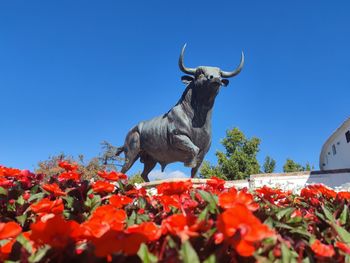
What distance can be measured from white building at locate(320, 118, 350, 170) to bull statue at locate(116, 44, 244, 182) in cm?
2129

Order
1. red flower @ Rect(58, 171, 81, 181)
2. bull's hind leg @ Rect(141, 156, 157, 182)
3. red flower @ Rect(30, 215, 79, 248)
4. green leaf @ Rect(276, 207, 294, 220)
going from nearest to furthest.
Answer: red flower @ Rect(30, 215, 79, 248) → green leaf @ Rect(276, 207, 294, 220) → red flower @ Rect(58, 171, 81, 181) → bull's hind leg @ Rect(141, 156, 157, 182)

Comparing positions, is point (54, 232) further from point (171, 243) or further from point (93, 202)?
point (93, 202)

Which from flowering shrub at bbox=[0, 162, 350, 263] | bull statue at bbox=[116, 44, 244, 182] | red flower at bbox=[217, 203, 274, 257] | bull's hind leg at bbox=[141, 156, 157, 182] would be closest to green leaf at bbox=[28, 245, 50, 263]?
flowering shrub at bbox=[0, 162, 350, 263]

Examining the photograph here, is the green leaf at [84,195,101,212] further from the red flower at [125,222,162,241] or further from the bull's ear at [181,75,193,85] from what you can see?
the bull's ear at [181,75,193,85]

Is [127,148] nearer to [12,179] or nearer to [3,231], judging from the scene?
[12,179]

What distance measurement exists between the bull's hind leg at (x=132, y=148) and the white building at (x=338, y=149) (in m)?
21.6

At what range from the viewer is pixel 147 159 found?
32.7 ft

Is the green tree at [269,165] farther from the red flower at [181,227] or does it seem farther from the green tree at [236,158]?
the red flower at [181,227]

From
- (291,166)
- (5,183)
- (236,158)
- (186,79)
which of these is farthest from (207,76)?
(291,166)

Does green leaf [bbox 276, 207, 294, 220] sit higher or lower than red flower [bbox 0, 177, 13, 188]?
lower

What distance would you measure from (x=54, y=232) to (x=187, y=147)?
7.22 metres

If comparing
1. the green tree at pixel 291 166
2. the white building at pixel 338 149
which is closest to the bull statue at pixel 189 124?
the white building at pixel 338 149

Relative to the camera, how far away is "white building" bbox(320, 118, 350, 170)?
90.0 feet

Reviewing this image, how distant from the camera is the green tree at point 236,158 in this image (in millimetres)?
30766
